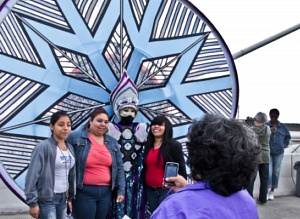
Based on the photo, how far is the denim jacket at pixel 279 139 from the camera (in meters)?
6.12

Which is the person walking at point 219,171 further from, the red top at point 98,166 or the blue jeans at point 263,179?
the blue jeans at point 263,179

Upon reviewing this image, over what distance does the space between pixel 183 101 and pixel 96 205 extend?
4.76 ft

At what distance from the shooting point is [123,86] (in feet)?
11.7

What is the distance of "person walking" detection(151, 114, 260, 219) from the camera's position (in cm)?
128

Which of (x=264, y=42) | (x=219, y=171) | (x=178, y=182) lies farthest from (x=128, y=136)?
(x=264, y=42)

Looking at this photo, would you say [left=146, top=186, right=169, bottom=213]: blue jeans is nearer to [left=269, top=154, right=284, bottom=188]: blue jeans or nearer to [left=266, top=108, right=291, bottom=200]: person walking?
[left=266, top=108, right=291, bottom=200]: person walking

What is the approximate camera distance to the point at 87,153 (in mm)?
3092

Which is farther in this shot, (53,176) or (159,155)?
(159,155)

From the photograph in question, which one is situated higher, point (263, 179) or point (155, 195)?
point (155, 195)

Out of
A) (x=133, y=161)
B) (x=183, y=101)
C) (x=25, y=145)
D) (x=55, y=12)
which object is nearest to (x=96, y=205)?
(x=133, y=161)

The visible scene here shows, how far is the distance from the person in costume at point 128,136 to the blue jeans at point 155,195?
0.46ft

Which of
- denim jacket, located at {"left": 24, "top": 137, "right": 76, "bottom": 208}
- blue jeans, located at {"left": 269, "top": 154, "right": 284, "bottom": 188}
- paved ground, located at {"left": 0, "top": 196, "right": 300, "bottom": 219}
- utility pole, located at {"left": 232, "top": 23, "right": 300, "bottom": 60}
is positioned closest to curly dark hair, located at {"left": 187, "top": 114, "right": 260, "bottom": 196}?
denim jacket, located at {"left": 24, "top": 137, "right": 76, "bottom": 208}

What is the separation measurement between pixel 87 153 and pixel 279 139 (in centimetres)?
398

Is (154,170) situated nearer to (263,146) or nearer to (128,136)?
(128,136)
